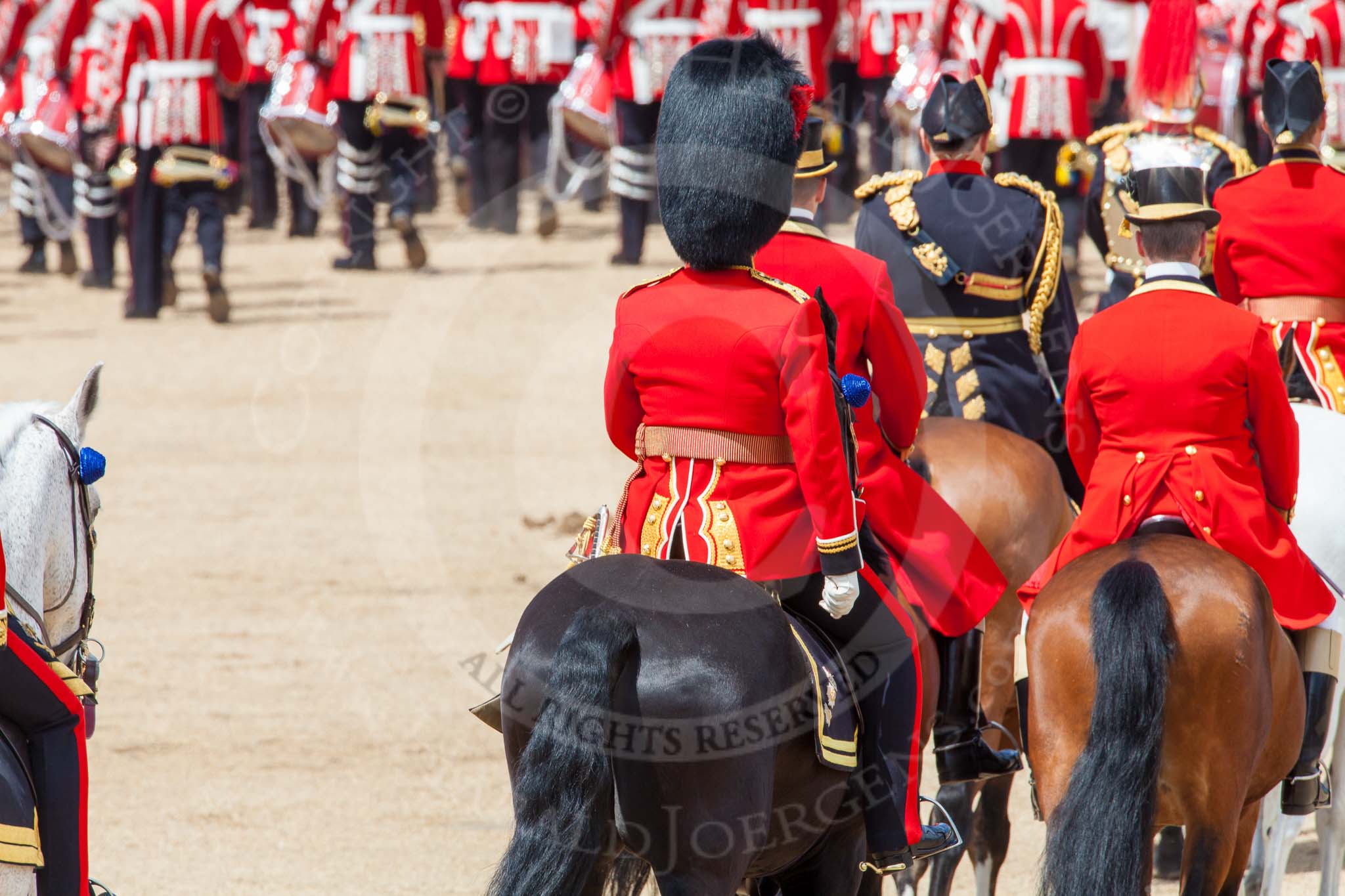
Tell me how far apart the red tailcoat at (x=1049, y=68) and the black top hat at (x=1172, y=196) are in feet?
23.6

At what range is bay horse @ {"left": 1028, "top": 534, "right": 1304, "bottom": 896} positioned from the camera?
11.2ft

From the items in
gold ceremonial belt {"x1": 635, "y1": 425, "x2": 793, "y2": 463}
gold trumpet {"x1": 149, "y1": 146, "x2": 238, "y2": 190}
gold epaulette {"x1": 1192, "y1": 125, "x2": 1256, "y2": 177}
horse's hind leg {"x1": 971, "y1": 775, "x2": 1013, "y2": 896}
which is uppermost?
gold epaulette {"x1": 1192, "y1": 125, "x2": 1256, "y2": 177}

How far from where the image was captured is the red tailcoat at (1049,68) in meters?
10.9

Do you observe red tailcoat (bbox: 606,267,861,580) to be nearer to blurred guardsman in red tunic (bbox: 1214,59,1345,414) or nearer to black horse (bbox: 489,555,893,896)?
black horse (bbox: 489,555,893,896)

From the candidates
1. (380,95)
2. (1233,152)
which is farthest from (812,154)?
(380,95)

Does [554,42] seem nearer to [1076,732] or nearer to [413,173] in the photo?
[413,173]

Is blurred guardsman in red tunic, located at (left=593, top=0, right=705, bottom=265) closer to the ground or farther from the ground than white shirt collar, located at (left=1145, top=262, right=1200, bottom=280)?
closer to the ground

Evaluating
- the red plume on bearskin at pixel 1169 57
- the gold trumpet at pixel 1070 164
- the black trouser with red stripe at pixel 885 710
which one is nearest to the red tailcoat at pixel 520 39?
the gold trumpet at pixel 1070 164

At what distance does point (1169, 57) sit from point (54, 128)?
29.8 ft

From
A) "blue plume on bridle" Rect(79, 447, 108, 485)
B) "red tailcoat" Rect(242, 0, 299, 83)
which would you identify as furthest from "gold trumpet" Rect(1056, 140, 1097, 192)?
"blue plume on bridle" Rect(79, 447, 108, 485)

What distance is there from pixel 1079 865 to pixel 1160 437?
0.88m

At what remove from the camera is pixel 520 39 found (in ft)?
43.1

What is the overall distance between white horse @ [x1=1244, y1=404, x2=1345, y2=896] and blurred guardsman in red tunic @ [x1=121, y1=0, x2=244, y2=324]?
814 centimetres

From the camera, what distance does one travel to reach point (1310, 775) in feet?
13.0
